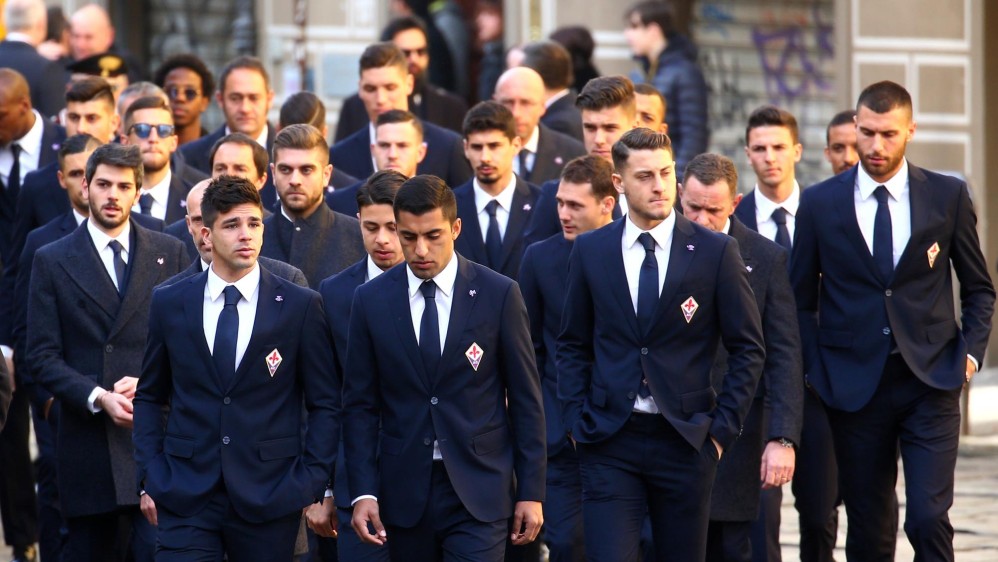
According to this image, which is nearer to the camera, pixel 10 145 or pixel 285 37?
pixel 10 145

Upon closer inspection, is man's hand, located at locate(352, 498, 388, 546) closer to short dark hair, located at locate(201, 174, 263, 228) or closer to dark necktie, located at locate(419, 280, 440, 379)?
dark necktie, located at locate(419, 280, 440, 379)

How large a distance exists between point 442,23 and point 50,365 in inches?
414

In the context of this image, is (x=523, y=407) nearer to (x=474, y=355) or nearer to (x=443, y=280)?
(x=474, y=355)

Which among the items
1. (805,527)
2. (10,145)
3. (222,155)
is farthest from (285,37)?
(805,527)

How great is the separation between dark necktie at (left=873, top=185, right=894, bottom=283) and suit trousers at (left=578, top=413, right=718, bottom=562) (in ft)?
A: 4.64

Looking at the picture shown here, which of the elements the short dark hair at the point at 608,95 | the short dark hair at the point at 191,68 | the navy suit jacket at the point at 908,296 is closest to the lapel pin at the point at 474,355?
the navy suit jacket at the point at 908,296

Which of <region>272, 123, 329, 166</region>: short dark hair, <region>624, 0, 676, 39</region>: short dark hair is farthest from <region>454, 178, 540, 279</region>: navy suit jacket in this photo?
<region>624, 0, 676, 39</region>: short dark hair

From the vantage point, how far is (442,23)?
19.2 meters

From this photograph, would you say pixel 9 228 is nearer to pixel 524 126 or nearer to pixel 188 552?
pixel 524 126

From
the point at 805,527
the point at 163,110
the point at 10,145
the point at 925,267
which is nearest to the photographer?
the point at 925,267

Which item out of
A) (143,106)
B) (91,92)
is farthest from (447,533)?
(91,92)

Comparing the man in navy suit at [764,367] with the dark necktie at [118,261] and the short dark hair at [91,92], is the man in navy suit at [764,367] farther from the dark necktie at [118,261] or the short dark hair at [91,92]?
the short dark hair at [91,92]

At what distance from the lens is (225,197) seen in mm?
7840

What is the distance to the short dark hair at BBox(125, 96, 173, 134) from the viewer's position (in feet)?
35.9
